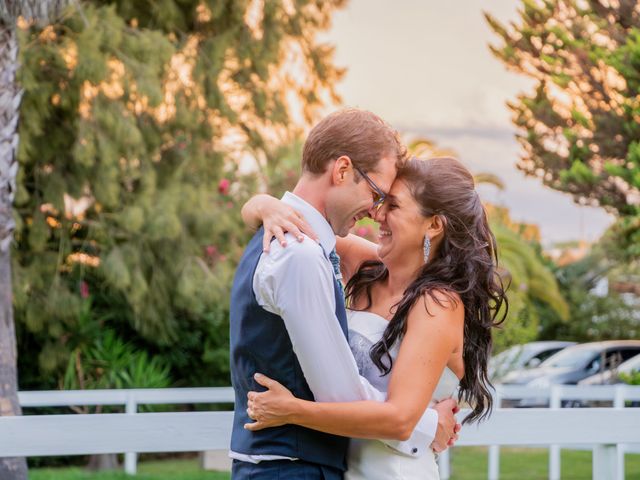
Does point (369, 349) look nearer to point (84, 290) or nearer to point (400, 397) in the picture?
point (400, 397)

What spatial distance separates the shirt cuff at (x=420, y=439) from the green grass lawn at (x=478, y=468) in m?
7.41

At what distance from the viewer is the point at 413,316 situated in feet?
11.6

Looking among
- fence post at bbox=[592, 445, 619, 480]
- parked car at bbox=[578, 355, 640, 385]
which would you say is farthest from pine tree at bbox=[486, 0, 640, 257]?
fence post at bbox=[592, 445, 619, 480]

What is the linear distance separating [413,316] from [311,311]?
57 cm

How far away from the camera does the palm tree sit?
1027 cm

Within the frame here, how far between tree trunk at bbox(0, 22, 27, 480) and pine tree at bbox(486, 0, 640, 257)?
9.70 m

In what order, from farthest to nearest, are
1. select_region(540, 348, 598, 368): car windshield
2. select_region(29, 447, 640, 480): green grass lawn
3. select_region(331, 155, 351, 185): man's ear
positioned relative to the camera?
select_region(540, 348, 598, 368): car windshield → select_region(29, 447, 640, 480): green grass lawn → select_region(331, 155, 351, 185): man's ear

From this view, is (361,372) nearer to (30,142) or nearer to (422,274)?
(422,274)

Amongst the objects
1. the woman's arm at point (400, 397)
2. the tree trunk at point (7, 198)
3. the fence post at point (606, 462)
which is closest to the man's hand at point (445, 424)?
the woman's arm at point (400, 397)

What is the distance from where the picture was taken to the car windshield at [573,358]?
2375cm

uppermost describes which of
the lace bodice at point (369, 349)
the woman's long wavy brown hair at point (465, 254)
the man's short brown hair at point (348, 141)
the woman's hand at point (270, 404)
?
the man's short brown hair at point (348, 141)

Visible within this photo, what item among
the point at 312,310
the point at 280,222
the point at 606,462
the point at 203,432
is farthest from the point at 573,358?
the point at 312,310

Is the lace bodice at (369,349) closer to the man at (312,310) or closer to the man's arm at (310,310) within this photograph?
the man at (312,310)

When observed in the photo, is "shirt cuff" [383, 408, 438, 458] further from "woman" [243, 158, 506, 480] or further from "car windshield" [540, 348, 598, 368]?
"car windshield" [540, 348, 598, 368]
